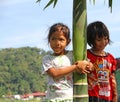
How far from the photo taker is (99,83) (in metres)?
4.45

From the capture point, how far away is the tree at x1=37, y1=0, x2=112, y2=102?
12.4 feet

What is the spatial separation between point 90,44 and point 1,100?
240ft

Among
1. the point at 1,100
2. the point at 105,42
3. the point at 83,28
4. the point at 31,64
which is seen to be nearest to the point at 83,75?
the point at 83,28

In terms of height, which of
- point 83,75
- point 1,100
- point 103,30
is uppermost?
point 103,30

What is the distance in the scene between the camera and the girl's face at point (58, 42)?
14.0ft

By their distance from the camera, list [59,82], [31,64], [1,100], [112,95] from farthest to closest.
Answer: [31,64] < [1,100] < [112,95] < [59,82]

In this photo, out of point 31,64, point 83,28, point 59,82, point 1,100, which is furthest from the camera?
point 31,64

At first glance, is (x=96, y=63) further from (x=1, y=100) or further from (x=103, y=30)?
(x=1, y=100)

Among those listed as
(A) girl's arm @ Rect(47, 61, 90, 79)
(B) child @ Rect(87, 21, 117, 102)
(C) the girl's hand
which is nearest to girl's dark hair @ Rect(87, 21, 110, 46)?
(B) child @ Rect(87, 21, 117, 102)

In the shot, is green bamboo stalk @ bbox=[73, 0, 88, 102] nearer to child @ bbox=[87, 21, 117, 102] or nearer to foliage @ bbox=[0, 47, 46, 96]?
child @ bbox=[87, 21, 117, 102]

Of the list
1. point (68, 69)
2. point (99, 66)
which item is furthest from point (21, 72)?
point (68, 69)

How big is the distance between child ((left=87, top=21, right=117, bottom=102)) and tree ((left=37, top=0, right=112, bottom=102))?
1.94 ft

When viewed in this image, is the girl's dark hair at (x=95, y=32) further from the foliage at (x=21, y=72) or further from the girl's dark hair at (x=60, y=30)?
the foliage at (x=21, y=72)

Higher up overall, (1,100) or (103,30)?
(103,30)
